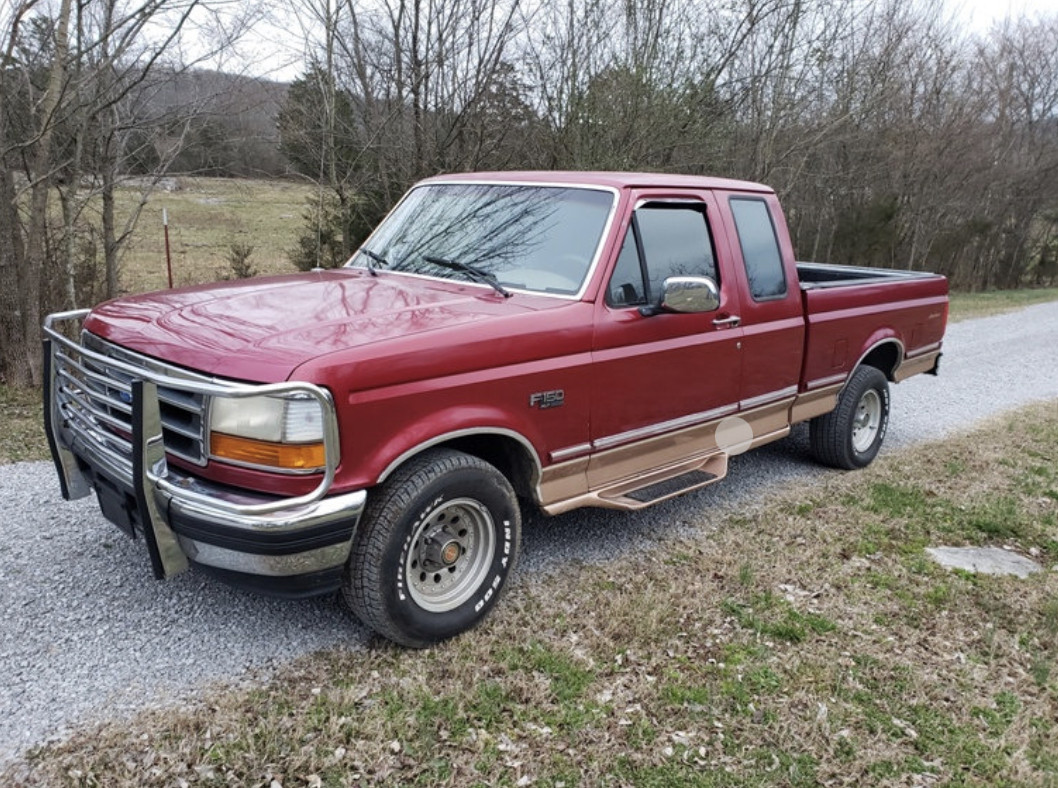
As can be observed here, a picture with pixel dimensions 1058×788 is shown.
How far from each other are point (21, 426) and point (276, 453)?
468 cm

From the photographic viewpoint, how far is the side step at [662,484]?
13.5ft

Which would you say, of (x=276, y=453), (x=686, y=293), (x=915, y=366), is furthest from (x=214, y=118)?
(x=915, y=366)

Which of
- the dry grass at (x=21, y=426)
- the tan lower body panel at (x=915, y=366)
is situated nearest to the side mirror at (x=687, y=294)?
the tan lower body panel at (x=915, y=366)

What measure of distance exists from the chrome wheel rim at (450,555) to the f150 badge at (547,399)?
1.74ft

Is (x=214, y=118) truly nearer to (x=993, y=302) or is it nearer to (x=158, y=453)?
(x=158, y=453)

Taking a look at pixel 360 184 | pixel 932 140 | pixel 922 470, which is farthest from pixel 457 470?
pixel 932 140

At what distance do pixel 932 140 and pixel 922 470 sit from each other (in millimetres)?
18867

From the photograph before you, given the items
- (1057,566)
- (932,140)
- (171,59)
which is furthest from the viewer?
(932,140)

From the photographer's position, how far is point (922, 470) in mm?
6176

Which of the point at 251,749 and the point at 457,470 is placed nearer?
the point at 251,749

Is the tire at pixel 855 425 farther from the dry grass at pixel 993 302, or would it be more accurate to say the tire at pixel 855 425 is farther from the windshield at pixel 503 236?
the dry grass at pixel 993 302

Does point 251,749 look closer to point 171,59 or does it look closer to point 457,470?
point 457,470

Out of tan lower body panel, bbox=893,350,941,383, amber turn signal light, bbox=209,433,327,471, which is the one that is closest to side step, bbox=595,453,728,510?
amber turn signal light, bbox=209,433,327,471

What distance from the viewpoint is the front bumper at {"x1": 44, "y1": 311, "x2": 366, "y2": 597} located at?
2883 mm
